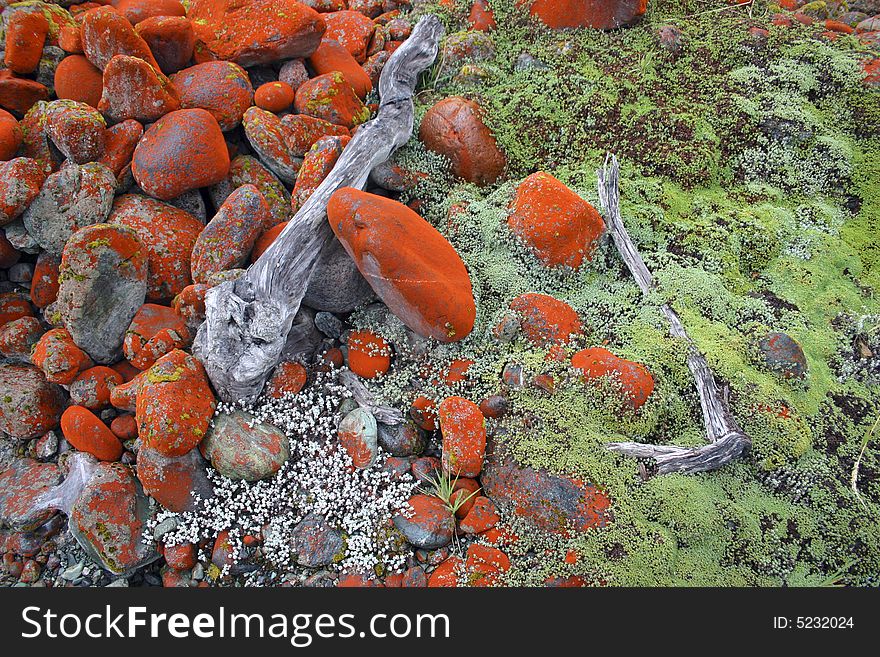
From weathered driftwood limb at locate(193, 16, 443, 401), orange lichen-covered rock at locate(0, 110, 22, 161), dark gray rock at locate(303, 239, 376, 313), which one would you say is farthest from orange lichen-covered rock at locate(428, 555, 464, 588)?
orange lichen-covered rock at locate(0, 110, 22, 161)

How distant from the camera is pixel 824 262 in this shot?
14.2 feet

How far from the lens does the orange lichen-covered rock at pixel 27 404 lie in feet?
11.5

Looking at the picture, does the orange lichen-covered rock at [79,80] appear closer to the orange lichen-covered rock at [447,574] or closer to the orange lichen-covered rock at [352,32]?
the orange lichen-covered rock at [352,32]

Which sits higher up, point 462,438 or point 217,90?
point 217,90

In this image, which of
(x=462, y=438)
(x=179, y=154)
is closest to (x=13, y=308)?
(x=179, y=154)

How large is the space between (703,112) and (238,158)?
3924 mm

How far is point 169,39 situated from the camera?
4344 millimetres

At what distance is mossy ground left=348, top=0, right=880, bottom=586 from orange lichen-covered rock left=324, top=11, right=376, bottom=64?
0.70 meters

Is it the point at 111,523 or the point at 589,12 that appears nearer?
the point at 111,523

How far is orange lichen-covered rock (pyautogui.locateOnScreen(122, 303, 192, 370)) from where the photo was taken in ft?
11.7

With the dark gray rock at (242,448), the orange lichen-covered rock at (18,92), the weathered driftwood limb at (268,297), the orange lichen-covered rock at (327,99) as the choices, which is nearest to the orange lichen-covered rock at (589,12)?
the orange lichen-covered rock at (327,99)

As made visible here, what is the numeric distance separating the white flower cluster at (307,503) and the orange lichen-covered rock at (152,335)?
0.56 metres

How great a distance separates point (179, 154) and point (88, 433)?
189 cm

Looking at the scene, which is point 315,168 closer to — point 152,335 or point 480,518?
point 152,335
